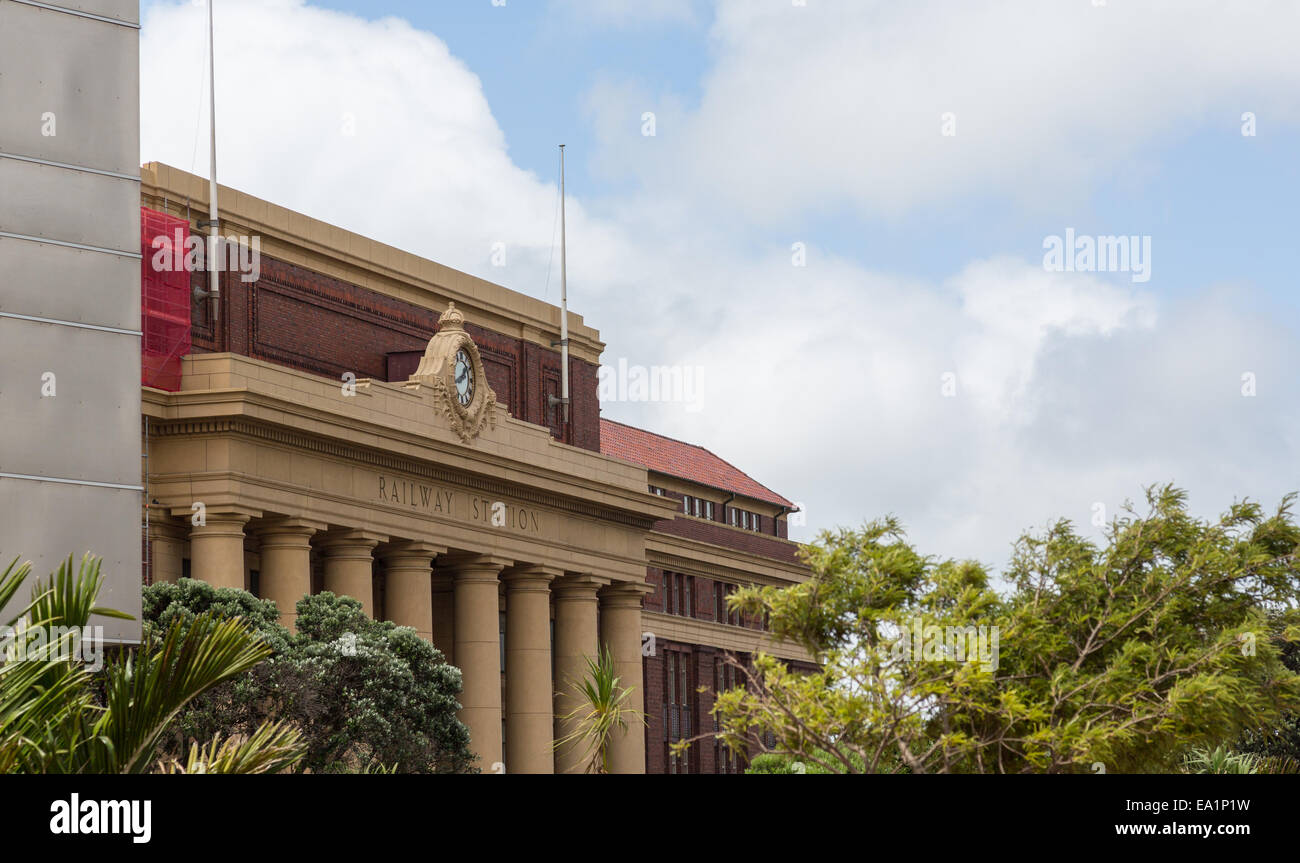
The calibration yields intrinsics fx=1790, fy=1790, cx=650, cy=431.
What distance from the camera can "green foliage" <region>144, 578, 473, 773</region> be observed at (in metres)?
40.2

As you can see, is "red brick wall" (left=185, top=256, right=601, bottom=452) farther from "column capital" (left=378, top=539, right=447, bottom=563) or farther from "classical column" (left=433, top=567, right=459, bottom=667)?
"classical column" (left=433, top=567, right=459, bottom=667)

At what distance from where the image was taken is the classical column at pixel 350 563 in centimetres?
5331

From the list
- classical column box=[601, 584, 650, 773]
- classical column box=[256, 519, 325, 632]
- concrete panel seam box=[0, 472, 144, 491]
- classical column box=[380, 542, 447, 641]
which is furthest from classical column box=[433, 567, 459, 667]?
concrete panel seam box=[0, 472, 144, 491]

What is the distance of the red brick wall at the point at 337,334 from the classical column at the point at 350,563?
21.5 ft

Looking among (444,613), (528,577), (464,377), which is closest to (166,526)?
(464,377)

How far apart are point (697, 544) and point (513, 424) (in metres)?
25.2

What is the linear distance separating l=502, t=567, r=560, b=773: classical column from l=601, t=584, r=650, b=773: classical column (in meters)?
5.17

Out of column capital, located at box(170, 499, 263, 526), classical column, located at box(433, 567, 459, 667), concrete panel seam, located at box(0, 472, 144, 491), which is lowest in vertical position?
classical column, located at box(433, 567, 459, 667)

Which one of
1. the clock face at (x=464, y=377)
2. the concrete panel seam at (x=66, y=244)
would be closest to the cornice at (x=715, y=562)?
the clock face at (x=464, y=377)

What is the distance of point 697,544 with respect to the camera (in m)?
84.4

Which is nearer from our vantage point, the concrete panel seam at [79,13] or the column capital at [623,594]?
the concrete panel seam at [79,13]

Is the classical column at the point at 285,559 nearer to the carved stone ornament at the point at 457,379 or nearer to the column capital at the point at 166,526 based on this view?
the column capital at the point at 166,526

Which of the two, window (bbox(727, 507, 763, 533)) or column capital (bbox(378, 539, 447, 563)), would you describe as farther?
window (bbox(727, 507, 763, 533))

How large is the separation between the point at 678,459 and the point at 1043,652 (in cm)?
5860
